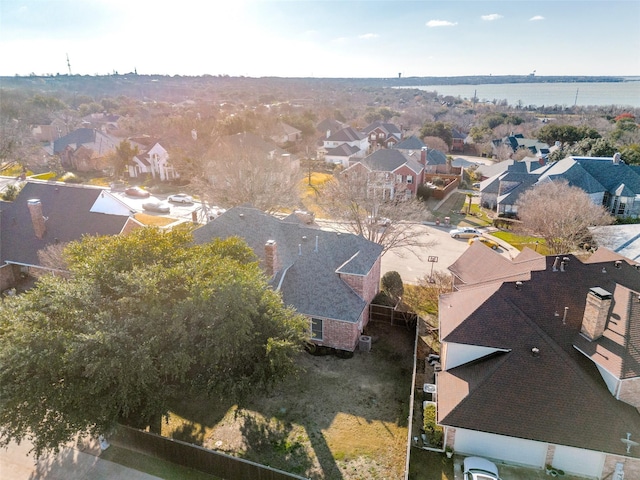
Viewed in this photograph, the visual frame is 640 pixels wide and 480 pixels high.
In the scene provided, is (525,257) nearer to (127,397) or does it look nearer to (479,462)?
(479,462)

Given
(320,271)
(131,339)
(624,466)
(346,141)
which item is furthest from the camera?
(346,141)

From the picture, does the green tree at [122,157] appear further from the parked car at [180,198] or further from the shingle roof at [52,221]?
the shingle roof at [52,221]

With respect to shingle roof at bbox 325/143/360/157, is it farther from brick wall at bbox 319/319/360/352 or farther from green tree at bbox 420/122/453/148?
brick wall at bbox 319/319/360/352

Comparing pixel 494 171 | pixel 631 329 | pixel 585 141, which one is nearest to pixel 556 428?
pixel 631 329

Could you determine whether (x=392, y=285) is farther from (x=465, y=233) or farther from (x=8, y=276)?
(x=8, y=276)

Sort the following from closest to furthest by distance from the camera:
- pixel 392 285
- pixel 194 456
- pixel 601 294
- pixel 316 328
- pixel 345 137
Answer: pixel 194 456
pixel 601 294
pixel 316 328
pixel 392 285
pixel 345 137

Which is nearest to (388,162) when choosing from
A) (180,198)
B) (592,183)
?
(592,183)

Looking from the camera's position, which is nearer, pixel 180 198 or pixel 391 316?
pixel 391 316
